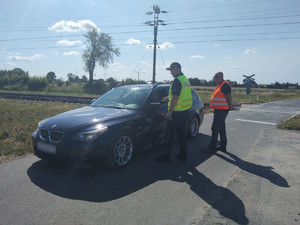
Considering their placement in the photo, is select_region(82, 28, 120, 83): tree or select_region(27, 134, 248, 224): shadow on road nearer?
select_region(27, 134, 248, 224): shadow on road

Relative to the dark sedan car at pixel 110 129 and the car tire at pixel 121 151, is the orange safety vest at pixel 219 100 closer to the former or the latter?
the dark sedan car at pixel 110 129

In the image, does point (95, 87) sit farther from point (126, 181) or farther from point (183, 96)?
point (126, 181)

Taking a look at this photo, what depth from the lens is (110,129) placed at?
159 inches

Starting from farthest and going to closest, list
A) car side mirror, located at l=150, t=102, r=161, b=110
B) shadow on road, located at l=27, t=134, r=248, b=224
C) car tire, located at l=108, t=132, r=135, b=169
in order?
car side mirror, located at l=150, t=102, r=161, b=110, car tire, located at l=108, t=132, r=135, b=169, shadow on road, located at l=27, t=134, r=248, b=224

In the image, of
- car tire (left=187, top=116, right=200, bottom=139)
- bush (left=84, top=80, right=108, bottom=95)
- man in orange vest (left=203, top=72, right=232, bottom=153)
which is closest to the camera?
man in orange vest (left=203, top=72, right=232, bottom=153)

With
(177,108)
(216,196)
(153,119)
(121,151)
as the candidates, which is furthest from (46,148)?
(216,196)

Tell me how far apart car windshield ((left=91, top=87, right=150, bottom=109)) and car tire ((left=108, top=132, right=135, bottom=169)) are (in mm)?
807

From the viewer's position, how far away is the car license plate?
388 centimetres

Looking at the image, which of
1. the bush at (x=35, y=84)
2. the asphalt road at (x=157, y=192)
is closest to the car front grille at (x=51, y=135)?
the asphalt road at (x=157, y=192)

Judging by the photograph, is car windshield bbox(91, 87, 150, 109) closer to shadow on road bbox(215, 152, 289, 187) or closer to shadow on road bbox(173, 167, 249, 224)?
shadow on road bbox(173, 167, 249, 224)

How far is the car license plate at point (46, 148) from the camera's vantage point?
3.88 metres

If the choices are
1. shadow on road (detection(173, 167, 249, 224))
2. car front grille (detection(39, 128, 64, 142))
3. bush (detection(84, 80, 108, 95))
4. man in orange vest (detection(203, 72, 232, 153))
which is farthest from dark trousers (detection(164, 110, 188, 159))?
bush (detection(84, 80, 108, 95))

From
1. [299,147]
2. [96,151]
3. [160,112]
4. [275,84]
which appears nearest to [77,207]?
[96,151]

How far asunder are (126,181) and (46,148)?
144 cm
